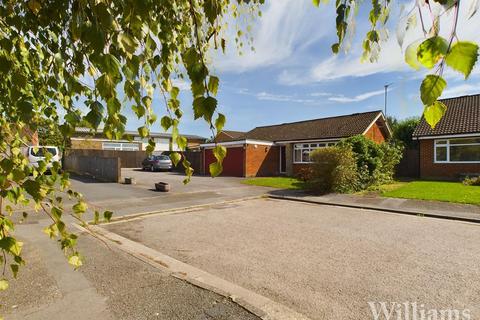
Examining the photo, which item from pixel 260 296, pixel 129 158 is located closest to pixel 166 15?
pixel 260 296

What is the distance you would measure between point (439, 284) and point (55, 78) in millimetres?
4880

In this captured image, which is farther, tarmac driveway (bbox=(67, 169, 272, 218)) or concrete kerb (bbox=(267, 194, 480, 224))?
tarmac driveway (bbox=(67, 169, 272, 218))

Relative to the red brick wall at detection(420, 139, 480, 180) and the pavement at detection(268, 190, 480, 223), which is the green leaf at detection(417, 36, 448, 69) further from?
the red brick wall at detection(420, 139, 480, 180)

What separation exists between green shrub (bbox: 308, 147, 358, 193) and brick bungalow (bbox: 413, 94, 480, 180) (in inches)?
303

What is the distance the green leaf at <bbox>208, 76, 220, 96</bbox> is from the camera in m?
1.08

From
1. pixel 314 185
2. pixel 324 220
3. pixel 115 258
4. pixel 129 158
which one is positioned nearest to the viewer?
pixel 115 258

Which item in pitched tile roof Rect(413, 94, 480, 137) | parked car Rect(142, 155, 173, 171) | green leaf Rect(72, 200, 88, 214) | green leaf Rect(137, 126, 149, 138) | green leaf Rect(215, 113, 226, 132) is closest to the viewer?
green leaf Rect(215, 113, 226, 132)

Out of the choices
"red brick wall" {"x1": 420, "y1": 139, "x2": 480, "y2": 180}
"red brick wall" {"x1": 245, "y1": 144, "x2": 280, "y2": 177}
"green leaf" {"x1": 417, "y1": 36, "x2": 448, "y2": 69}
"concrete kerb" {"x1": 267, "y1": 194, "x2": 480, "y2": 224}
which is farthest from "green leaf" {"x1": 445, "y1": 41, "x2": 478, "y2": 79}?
"red brick wall" {"x1": 245, "y1": 144, "x2": 280, "y2": 177}

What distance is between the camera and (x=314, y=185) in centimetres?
1466

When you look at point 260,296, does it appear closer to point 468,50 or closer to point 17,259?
point 17,259

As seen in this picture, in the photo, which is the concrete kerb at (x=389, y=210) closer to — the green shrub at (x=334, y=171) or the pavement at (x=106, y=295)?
the green shrub at (x=334, y=171)

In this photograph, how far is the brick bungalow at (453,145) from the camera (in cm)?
1844

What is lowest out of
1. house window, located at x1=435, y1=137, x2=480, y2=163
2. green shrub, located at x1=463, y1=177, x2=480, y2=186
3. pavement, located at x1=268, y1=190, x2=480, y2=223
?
pavement, located at x1=268, y1=190, x2=480, y2=223

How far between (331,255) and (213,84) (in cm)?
512
